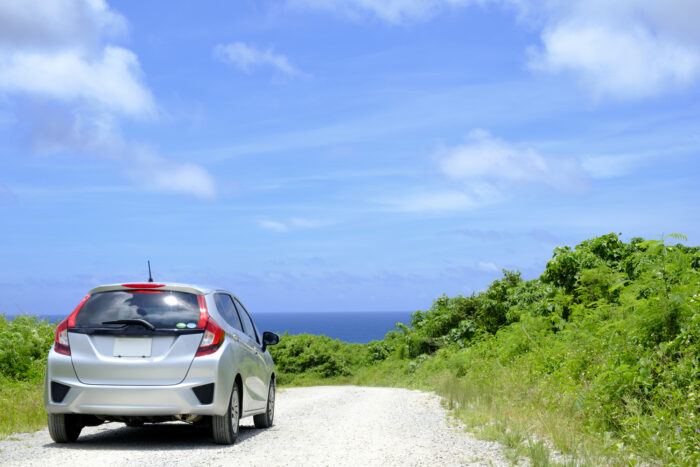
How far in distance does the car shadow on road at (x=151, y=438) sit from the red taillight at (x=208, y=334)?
124cm

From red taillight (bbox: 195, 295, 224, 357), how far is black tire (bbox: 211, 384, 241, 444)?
79 centimetres

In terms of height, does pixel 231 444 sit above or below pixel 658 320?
below

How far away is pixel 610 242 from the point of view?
2095 centimetres

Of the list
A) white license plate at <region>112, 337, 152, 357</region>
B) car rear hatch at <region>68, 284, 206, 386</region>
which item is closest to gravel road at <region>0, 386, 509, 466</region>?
car rear hatch at <region>68, 284, 206, 386</region>

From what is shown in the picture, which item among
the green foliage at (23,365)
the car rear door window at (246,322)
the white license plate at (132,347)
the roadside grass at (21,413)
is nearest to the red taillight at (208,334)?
the white license plate at (132,347)

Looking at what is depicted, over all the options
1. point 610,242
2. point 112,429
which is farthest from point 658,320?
point 610,242

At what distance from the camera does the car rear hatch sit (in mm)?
8703

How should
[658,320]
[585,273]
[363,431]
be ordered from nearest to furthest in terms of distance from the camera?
[658,320], [363,431], [585,273]

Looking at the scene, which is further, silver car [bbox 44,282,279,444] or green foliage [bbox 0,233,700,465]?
silver car [bbox 44,282,279,444]

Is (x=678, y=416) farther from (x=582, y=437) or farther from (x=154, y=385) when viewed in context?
(x=154, y=385)

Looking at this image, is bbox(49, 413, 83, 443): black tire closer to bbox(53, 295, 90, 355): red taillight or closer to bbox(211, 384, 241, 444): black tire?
bbox(53, 295, 90, 355): red taillight

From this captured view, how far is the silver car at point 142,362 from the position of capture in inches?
341

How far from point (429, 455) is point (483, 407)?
451 centimetres

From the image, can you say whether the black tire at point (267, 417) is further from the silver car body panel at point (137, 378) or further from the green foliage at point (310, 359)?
the green foliage at point (310, 359)
